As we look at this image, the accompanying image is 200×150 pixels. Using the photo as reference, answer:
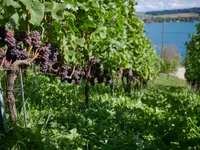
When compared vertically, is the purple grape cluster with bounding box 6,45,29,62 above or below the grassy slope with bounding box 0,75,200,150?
above

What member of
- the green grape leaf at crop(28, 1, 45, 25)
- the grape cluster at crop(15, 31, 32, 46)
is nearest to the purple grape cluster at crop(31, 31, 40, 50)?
the grape cluster at crop(15, 31, 32, 46)

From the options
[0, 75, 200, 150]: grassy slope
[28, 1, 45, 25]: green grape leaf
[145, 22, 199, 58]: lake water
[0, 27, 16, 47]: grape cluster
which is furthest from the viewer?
[145, 22, 199, 58]: lake water

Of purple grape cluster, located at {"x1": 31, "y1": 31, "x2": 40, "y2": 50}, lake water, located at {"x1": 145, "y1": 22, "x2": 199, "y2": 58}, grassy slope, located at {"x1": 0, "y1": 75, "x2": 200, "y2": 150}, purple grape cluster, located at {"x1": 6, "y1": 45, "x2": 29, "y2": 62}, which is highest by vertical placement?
purple grape cluster, located at {"x1": 31, "y1": 31, "x2": 40, "y2": 50}

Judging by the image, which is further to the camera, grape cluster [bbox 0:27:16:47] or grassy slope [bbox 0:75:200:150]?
grassy slope [bbox 0:75:200:150]

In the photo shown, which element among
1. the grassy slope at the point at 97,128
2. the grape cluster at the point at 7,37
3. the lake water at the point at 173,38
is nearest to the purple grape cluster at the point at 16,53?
the grape cluster at the point at 7,37

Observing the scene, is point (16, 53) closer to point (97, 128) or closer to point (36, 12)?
point (36, 12)

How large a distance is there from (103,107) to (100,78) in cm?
64

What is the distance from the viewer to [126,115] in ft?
16.8

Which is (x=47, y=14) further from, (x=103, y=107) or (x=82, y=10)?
(x=103, y=107)

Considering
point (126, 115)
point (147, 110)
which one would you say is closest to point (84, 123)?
point (126, 115)

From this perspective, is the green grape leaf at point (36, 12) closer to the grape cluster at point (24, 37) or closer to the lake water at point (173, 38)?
the grape cluster at point (24, 37)

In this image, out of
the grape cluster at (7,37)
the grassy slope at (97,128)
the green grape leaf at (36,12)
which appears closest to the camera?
the green grape leaf at (36,12)

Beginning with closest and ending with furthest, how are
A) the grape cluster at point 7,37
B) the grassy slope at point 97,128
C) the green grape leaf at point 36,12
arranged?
1. the green grape leaf at point 36,12
2. the grape cluster at point 7,37
3. the grassy slope at point 97,128

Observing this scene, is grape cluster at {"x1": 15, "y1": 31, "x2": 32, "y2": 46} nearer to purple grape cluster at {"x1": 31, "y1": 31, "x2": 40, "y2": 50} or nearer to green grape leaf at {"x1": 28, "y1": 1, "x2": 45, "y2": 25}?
purple grape cluster at {"x1": 31, "y1": 31, "x2": 40, "y2": 50}
